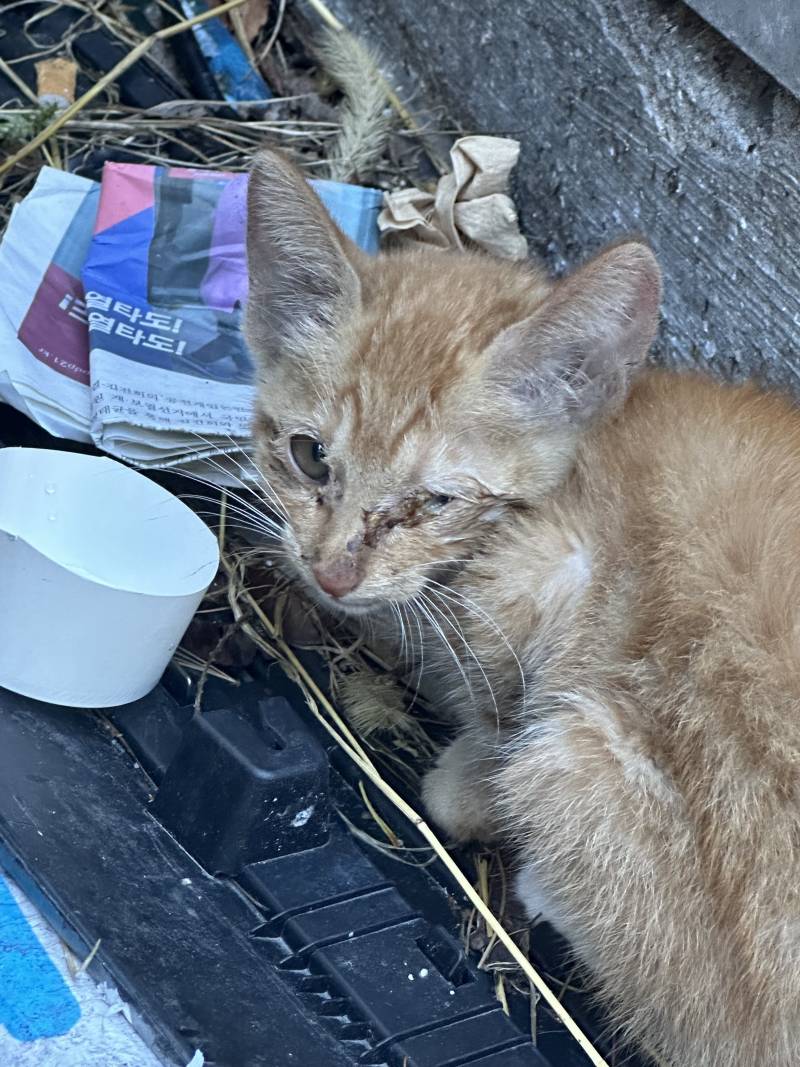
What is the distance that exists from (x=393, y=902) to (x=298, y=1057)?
0.27 meters

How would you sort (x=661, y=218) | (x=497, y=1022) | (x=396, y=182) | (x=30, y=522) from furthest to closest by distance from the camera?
(x=396, y=182)
(x=661, y=218)
(x=30, y=522)
(x=497, y=1022)

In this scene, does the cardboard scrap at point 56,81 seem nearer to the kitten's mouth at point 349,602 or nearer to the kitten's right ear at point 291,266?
the kitten's right ear at point 291,266

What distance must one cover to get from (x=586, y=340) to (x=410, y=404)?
246 millimetres

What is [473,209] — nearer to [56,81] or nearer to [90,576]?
[56,81]

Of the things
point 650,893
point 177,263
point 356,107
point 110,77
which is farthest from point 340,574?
point 110,77

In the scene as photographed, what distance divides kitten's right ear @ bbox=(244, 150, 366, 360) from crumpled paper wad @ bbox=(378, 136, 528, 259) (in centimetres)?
56

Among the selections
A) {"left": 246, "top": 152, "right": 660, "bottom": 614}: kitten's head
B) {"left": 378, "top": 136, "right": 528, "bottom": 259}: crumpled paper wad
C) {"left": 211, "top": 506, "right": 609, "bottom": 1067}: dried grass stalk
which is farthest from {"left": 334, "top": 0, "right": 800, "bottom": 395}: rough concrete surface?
{"left": 211, "top": 506, "right": 609, "bottom": 1067}: dried grass stalk

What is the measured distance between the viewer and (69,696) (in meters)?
1.64

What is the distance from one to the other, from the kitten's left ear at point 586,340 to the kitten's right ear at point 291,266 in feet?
0.87

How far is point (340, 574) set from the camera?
5.26 ft

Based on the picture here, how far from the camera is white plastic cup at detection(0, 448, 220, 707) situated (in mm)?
1563

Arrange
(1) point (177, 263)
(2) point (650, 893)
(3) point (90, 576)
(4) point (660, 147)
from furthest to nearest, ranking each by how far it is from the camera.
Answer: (1) point (177, 263) → (4) point (660, 147) → (3) point (90, 576) → (2) point (650, 893)

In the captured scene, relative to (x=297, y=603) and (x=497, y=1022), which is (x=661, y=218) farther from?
(x=497, y=1022)

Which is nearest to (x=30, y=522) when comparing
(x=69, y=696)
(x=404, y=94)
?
(x=69, y=696)
